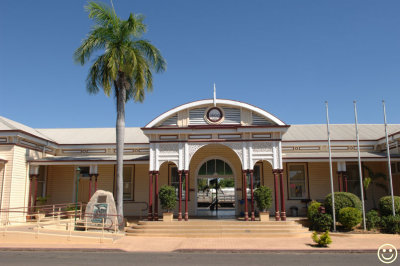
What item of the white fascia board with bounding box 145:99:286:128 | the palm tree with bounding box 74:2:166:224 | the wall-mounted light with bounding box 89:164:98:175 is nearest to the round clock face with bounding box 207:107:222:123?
the white fascia board with bounding box 145:99:286:128

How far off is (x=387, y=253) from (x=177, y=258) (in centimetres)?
707

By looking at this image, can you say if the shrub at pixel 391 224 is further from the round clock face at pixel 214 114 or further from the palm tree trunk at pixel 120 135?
the palm tree trunk at pixel 120 135

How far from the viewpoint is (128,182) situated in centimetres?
2083

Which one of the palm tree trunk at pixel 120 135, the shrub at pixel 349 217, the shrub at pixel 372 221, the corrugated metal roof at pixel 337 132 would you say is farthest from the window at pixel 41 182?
the shrub at pixel 372 221

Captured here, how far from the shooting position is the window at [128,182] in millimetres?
20562

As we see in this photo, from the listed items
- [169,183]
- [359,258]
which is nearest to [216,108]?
[169,183]

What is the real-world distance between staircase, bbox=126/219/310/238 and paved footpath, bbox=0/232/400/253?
1.89ft

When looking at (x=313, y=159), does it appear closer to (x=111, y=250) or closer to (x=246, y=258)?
(x=246, y=258)

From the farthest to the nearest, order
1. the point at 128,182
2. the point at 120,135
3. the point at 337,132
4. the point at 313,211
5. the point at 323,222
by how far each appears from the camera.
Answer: the point at 337,132, the point at 128,182, the point at 120,135, the point at 313,211, the point at 323,222

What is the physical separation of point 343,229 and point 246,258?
7279 millimetres

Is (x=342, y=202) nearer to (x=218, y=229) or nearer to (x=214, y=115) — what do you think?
(x=218, y=229)

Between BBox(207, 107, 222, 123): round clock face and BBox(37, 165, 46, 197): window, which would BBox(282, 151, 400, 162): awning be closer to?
BBox(207, 107, 222, 123): round clock face

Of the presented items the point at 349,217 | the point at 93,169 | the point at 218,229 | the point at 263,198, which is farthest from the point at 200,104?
the point at 349,217

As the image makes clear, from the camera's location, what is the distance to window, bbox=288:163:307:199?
19.9 meters
